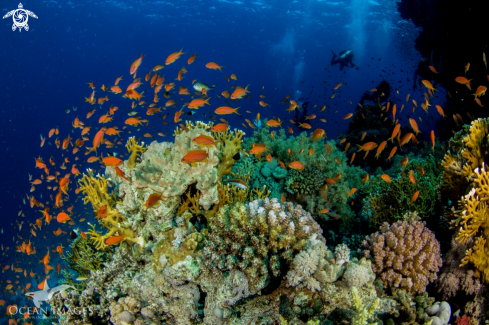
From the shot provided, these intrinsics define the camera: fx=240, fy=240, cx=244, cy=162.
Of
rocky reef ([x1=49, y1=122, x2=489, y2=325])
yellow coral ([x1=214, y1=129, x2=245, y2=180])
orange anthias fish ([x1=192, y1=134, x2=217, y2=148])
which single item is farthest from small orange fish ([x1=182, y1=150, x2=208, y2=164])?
yellow coral ([x1=214, y1=129, x2=245, y2=180])

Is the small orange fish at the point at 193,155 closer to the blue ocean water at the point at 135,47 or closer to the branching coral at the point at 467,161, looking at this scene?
the branching coral at the point at 467,161

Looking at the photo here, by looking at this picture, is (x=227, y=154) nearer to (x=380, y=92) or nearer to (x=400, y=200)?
(x=400, y=200)

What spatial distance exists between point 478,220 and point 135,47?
10844cm

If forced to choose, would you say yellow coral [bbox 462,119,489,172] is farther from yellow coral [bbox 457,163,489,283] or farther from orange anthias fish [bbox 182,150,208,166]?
orange anthias fish [bbox 182,150,208,166]

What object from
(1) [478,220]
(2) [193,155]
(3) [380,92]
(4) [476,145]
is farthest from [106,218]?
(3) [380,92]

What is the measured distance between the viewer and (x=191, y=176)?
15.1 ft

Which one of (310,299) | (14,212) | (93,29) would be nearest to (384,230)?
(310,299)

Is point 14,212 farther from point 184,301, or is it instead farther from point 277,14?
point 277,14

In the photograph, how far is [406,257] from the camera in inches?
147

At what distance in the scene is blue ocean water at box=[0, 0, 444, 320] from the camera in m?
46.3

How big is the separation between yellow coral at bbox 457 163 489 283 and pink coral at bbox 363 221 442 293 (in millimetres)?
418

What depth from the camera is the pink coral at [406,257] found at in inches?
143

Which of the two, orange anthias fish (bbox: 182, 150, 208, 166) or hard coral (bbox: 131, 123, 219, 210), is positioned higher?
orange anthias fish (bbox: 182, 150, 208, 166)

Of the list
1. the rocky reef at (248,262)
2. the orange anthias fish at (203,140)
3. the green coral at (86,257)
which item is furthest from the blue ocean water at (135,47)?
the orange anthias fish at (203,140)
